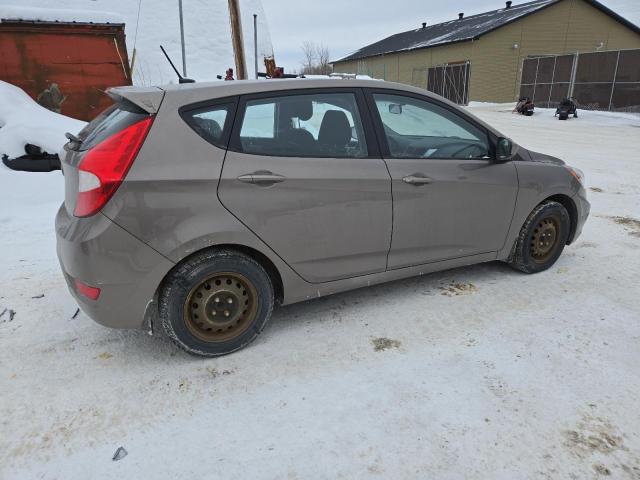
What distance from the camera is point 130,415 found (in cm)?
237

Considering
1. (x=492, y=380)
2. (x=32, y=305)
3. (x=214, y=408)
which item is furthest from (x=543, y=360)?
(x=32, y=305)

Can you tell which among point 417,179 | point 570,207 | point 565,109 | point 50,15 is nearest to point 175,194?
point 417,179

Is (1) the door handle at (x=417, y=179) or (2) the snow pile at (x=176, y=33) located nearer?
(1) the door handle at (x=417, y=179)

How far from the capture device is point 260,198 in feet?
8.93

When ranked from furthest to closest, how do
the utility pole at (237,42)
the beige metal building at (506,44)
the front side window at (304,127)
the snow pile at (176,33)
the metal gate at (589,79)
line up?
the beige metal building at (506,44)
the snow pile at (176,33)
the metal gate at (589,79)
the utility pole at (237,42)
the front side window at (304,127)

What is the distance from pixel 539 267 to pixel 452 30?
39.0 meters

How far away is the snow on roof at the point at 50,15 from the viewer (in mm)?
8068

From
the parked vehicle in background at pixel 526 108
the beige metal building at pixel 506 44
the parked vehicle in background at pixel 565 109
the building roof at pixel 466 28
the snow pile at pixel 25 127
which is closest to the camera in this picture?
the snow pile at pixel 25 127

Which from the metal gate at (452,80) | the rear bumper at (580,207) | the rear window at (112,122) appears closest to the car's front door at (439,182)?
the rear bumper at (580,207)

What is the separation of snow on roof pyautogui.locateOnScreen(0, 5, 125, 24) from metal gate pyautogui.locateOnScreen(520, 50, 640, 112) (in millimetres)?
22032

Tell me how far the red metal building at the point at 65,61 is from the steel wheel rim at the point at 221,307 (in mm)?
7345

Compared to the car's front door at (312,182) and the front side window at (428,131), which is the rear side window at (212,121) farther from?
the front side window at (428,131)

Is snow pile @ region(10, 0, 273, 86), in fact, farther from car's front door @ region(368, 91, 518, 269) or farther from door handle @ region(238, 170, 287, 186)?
door handle @ region(238, 170, 287, 186)

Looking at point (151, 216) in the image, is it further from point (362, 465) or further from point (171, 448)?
point (362, 465)
